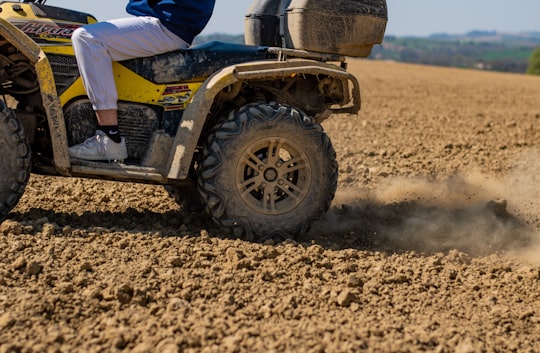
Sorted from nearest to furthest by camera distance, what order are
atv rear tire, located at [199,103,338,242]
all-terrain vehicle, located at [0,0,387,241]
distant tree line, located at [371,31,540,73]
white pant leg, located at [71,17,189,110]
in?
white pant leg, located at [71,17,189,110] < all-terrain vehicle, located at [0,0,387,241] < atv rear tire, located at [199,103,338,242] < distant tree line, located at [371,31,540,73]

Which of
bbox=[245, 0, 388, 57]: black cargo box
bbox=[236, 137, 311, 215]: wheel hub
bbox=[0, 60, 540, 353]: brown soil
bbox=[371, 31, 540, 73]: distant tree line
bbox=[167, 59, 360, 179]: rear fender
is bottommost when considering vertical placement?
bbox=[371, 31, 540, 73]: distant tree line

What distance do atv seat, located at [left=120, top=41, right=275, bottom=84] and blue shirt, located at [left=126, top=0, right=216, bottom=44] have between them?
13cm

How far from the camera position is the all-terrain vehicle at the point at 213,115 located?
5.48 meters

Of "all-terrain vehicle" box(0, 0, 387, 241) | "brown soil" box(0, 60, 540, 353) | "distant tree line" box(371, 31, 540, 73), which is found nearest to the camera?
"brown soil" box(0, 60, 540, 353)

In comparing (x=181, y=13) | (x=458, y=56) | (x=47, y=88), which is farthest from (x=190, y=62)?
(x=458, y=56)

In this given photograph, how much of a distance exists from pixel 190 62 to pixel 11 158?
4.38ft

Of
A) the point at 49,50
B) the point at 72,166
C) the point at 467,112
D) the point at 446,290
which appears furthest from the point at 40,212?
the point at 467,112

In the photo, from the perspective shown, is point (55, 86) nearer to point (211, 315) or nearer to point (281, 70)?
point (281, 70)

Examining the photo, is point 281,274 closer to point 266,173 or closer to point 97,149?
point 266,173

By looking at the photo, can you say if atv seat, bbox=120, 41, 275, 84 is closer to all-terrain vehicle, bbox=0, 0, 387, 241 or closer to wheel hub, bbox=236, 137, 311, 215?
all-terrain vehicle, bbox=0, 0, 387, 241

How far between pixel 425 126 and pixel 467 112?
127 inches

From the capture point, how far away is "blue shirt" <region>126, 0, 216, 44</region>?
5570 millimetres

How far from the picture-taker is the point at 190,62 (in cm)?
573

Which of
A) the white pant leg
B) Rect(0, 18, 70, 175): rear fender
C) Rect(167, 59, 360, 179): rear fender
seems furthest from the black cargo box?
Rect(0, 18, 70, 175): rear fender
